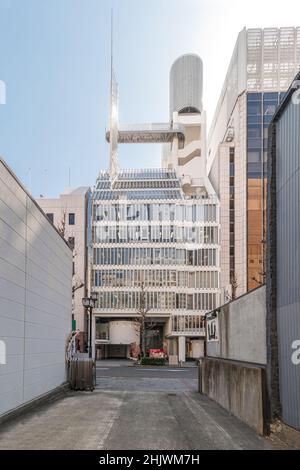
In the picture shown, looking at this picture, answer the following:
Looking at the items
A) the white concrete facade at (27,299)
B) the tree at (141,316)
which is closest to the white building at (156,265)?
the tree at (141,316)

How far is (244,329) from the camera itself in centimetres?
1373

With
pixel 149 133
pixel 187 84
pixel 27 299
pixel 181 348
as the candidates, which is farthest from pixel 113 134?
pixel 27 299

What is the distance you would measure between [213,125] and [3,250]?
296 ft

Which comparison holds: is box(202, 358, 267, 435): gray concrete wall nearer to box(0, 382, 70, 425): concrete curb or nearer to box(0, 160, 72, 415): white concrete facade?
box(0, 382, 70, 425): concrete curb

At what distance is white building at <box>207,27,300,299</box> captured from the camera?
66.7 metres

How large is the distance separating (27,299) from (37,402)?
3.42m

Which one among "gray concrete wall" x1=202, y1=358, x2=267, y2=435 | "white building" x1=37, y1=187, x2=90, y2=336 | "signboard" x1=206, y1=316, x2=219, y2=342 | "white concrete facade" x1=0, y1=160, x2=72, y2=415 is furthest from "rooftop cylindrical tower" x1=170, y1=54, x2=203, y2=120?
"gray concrete wall" x1=202, y1=358, x2=267, y2=435

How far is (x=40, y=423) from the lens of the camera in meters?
11.0

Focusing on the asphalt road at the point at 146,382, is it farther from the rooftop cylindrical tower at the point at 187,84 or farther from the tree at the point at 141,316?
the rooftop cylindrical tower at the point at 187,84

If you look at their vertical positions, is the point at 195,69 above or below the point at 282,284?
above

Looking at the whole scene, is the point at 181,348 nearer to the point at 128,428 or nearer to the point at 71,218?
the point at 71,218

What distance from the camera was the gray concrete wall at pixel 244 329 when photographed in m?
11.9
